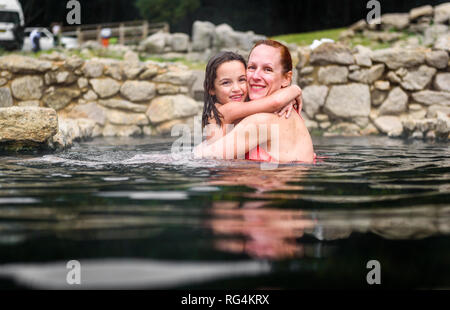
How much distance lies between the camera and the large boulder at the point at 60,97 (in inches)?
367

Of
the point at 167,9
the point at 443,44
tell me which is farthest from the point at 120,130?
the point at 167,9

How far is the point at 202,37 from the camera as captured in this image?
16578 millimetres

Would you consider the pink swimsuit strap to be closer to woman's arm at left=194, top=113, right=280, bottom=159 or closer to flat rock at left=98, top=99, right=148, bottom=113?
woman's arm at left=194, top=113, right=280, bottom=159

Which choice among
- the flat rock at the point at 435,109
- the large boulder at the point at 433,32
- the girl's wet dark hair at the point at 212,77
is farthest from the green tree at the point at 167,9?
the girl's wet dark hair at the point at 212,77

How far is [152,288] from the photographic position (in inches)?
55.0

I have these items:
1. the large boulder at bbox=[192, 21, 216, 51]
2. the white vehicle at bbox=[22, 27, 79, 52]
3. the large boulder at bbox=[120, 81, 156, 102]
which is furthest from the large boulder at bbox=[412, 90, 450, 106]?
the white vehicle at bbox=[22, 27, 79, 52]

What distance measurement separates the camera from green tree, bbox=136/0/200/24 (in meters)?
23.3

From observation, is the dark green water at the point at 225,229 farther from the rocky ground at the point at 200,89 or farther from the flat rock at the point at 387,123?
the rocky ground at the point at 200,89

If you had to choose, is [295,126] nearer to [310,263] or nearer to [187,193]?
[187,193]

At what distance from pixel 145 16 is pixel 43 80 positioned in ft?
50.8

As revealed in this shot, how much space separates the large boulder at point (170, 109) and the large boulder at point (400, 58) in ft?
11.6

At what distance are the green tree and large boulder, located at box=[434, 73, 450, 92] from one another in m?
16.4

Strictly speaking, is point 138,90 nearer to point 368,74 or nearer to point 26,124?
point 26,124
